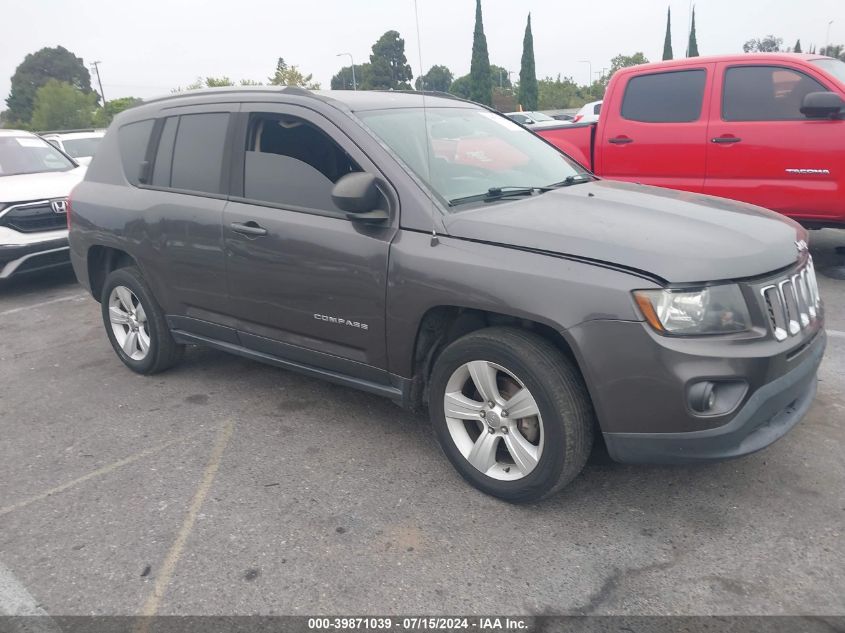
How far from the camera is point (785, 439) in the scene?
11.7ft

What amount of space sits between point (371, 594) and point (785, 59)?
586cm

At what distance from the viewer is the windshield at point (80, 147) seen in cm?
1311

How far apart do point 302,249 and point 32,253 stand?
4.99 meters

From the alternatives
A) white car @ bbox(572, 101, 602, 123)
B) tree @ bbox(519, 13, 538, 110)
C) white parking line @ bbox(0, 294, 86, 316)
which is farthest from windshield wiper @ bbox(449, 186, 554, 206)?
tree @ bbox(519, 13, 538, 110)

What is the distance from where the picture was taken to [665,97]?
681 centimetres

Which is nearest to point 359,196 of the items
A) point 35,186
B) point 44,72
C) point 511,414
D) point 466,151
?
point 466,151

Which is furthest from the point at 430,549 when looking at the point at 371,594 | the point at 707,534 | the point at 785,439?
the point at 785,439

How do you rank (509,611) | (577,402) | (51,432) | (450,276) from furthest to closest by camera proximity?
1. (51,432)
2. (450,276)
3. (577,402)
4. (509,611)

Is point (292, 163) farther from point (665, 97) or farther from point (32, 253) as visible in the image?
point (32, 253)

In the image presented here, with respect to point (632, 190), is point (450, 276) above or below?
below

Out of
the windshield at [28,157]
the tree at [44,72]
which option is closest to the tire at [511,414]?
Result: the windshield at [28,157]

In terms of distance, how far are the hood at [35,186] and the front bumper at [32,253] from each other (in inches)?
15.9

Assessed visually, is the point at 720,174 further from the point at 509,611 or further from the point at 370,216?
the point at 509,611

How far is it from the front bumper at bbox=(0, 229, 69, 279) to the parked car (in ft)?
10.6
